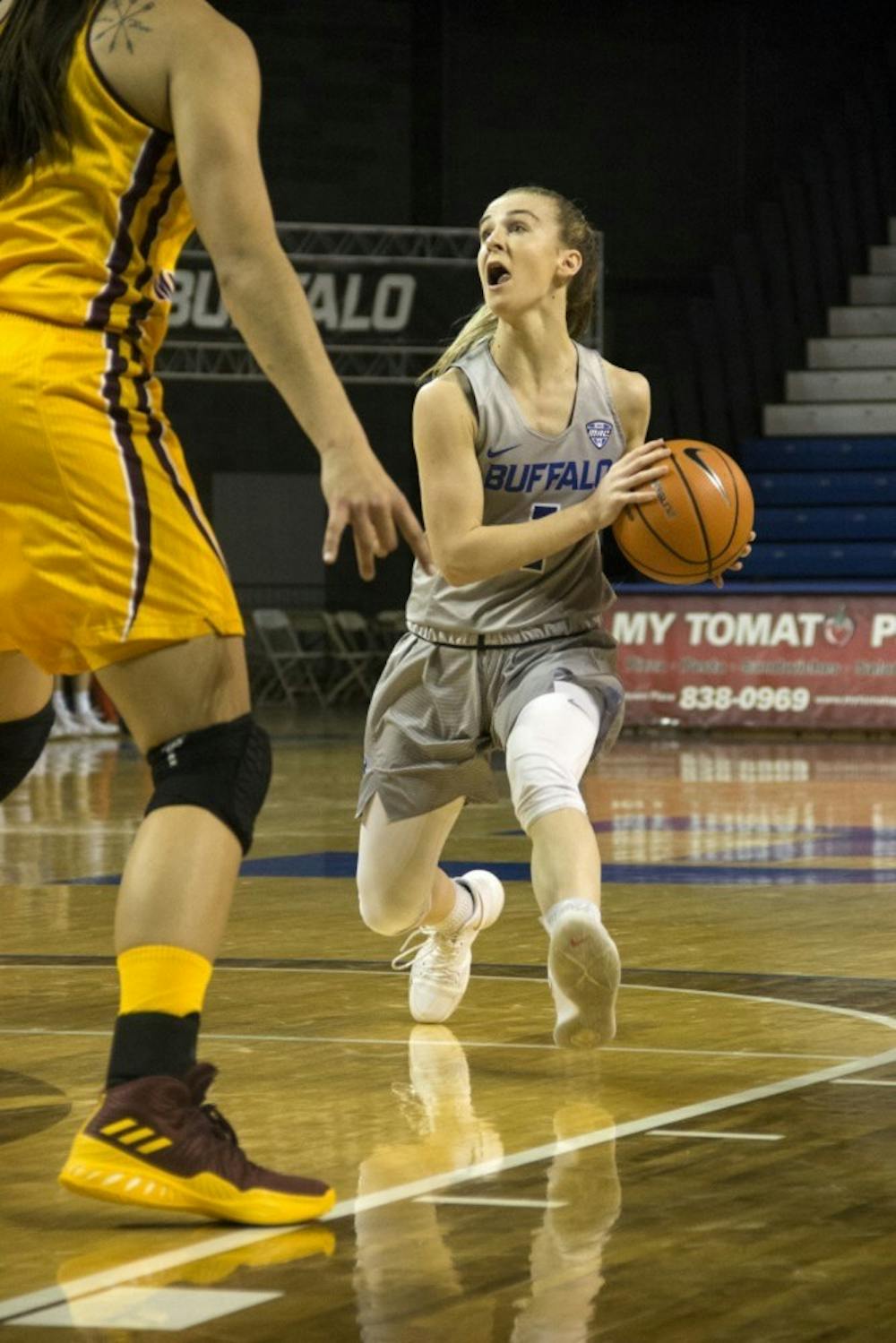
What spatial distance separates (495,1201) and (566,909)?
0.92m

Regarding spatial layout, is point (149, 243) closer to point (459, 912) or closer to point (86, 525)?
point (86, 525)

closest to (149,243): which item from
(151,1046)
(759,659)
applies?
(151,1046)

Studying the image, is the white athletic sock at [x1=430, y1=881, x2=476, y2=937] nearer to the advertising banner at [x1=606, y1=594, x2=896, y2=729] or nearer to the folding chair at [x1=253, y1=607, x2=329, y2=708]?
the advertising banner at [x1=606, y1=594, x2=896, y2=729]

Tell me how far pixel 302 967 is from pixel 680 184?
19.8 metres

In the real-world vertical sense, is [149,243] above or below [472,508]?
above

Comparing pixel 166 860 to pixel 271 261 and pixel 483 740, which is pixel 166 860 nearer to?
pixel 271 261

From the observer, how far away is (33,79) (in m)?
3.31

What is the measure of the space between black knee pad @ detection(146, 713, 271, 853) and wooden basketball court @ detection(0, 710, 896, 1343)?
1.85 feet

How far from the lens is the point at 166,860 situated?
3.26m

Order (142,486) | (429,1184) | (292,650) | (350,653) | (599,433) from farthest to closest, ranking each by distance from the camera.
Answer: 1. (292,650)
2. (350,653)
3. (599,433)
4. (429,1184)
5. (142,486)

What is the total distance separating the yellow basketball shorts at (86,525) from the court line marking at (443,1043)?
177cm

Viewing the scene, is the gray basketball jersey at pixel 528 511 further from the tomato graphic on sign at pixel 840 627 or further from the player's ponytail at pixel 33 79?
the tomato graphic on sign at pixel 840 627

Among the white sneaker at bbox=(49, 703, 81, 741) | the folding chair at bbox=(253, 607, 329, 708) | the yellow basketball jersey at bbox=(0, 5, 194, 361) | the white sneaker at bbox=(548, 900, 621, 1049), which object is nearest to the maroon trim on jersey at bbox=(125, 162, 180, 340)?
the yellow basketball jersey at bbox=(0, 5, 194, 361)

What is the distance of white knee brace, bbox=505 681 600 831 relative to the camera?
4.58 meters
